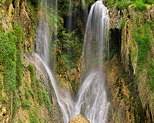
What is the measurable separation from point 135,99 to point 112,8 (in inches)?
313

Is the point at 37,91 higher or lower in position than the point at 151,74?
higher

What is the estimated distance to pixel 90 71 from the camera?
56.6 ft

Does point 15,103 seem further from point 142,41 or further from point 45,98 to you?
point 142,41

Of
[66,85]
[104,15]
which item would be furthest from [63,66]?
[104,15]

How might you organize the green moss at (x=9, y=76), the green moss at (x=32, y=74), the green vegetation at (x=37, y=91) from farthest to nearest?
the green moss at (x=32, y=74) → the green vegetation at (x=37, y=91) → the green moss at (x=9, y=76)

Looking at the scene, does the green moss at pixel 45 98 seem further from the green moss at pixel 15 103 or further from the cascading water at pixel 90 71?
the green moss at pixel 15 103

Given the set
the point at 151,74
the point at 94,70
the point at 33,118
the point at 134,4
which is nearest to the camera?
the point at 33,118

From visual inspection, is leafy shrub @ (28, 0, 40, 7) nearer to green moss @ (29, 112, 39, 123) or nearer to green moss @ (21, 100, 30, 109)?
green moss @ (21, 100, 30, 109)

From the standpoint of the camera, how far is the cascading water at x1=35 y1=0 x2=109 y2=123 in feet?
44.7

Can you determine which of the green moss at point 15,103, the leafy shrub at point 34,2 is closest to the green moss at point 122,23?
the leafy shrub at point 34,2

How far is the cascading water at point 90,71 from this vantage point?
1362 centimetres

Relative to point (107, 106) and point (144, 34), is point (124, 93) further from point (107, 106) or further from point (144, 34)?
point (144, 34)

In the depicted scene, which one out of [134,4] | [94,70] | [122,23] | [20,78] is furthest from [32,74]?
[134,4]

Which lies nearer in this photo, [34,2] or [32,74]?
[32,74]
